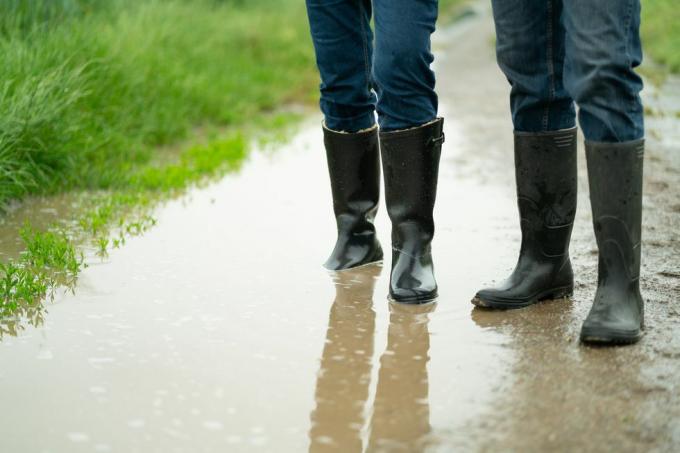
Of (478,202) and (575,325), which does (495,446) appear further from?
(478,202)

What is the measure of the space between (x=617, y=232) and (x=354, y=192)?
1.19 m

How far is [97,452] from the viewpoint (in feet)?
7.28

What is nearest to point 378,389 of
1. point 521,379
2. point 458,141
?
point 521,379

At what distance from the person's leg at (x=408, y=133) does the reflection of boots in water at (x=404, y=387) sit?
162mm

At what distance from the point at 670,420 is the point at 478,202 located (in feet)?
8.44

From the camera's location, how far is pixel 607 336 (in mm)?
2760

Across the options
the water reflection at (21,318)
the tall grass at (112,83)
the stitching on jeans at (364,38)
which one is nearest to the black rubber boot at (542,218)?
the stitching on jeans at (364,38)

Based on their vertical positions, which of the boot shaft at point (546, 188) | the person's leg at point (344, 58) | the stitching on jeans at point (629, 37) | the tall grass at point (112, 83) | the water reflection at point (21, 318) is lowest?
the tall grass at point (112, 83)

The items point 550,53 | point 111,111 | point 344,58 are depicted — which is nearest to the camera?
point 550,53

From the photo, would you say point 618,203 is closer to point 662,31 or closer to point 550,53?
point 550,53

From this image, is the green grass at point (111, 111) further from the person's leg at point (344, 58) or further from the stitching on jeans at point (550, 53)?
the stitching on jeans at point (550, 53)

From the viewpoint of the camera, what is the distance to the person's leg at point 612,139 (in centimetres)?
270

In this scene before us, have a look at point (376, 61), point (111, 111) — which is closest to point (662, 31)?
point (111, 111)

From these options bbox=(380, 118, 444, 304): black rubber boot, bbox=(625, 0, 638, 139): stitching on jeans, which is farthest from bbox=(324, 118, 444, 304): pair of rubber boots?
bbox=(625, 0, 638, 139): stitching on jeans
